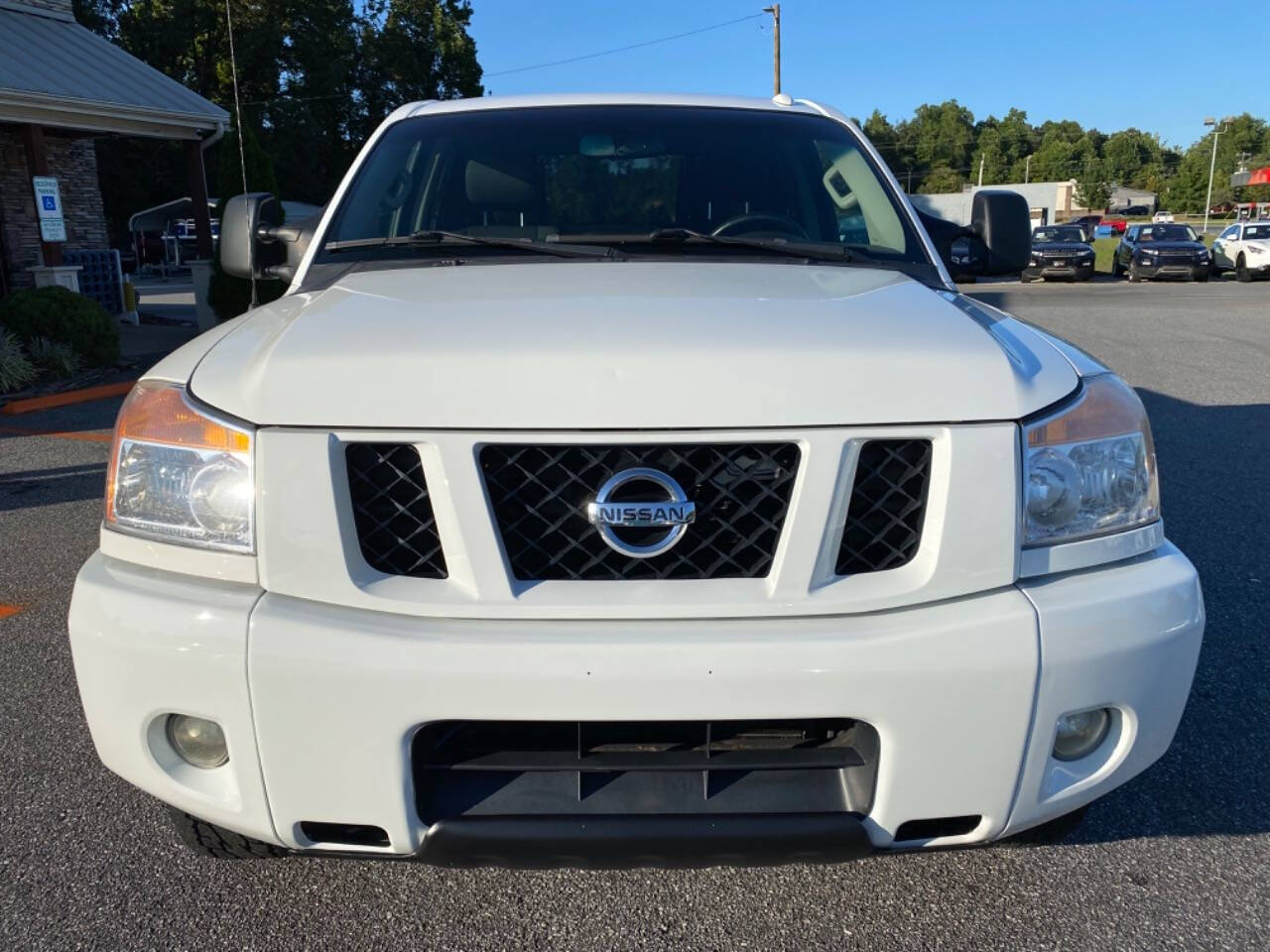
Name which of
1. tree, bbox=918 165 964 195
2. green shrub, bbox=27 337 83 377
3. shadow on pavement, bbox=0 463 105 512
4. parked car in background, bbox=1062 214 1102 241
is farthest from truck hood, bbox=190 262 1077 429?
tree, bbox=918 165 964 195

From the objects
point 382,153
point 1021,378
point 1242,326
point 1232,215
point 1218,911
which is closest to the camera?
point 1021,378

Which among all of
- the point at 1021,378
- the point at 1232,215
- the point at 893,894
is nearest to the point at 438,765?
the point at 893,894

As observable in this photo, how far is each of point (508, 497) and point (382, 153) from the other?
6.18ft

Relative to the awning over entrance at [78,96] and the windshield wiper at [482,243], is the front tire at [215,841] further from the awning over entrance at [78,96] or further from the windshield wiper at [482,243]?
the awning over entrance at [78,96]

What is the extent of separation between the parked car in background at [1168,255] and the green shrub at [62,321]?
24693 millimetres

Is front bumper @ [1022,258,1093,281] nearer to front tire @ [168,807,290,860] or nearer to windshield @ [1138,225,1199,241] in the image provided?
windshield @ [1138,225,1199,241]

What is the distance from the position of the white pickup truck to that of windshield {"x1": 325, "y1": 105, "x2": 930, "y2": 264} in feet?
4.04

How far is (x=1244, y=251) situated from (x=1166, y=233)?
2.21 metres

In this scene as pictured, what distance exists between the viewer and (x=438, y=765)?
1754 millimetres

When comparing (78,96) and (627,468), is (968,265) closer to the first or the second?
(627,468)

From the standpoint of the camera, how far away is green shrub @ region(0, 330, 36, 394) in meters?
9.23

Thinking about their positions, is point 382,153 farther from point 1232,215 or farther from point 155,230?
point 1232,215

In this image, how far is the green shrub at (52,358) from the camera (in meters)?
9.99

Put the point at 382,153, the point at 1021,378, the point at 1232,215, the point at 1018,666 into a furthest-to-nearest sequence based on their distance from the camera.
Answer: the point at 1232,215
the point at 382,153
the point at 1021,378
the point at 1018,666
